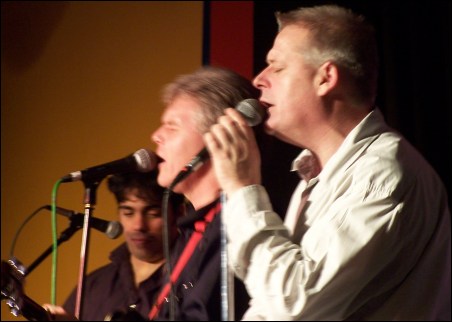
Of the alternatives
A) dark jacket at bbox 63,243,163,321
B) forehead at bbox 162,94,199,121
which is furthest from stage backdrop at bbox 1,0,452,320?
forehead at bbox 162,94,199,121

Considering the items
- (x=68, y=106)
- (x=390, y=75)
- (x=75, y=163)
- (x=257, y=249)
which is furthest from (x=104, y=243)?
(x=257, y=249)

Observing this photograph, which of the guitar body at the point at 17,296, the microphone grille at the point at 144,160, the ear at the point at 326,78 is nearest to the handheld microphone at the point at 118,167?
the microphone grille at the point at 144,160

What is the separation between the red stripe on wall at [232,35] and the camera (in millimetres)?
3162

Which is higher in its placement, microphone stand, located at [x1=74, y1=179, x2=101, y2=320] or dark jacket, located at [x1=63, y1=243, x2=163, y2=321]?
microphone stand, located at [x1=74, y1=179, x2=101, y2=320]

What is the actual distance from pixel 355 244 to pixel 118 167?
682mm

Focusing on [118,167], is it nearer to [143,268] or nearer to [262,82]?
[262,82]

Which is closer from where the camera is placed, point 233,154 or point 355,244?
point 355,244

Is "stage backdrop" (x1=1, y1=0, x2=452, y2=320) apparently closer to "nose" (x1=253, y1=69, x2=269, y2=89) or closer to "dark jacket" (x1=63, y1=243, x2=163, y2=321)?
"dark jacket" (x1=63, y1=243, x2=163, y2=321)

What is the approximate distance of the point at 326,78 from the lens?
6.20 feet

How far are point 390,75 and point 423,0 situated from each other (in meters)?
0.29

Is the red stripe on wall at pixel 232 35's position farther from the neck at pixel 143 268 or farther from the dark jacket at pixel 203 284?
the dark jacket at pixel 203 284

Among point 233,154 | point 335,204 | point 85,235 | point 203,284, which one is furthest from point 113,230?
point 335,204

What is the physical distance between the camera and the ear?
1884 mm

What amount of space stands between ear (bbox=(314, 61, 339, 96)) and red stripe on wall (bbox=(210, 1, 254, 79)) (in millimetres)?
1207
